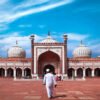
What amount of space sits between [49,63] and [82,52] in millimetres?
10626

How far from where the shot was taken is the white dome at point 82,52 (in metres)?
64.0

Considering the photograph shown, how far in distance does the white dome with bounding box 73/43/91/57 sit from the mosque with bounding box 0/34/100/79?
5246 millimetres

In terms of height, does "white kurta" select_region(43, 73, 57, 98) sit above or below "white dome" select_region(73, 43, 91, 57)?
below

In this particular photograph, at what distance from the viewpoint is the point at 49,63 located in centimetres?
5612

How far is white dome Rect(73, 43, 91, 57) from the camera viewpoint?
210 ft

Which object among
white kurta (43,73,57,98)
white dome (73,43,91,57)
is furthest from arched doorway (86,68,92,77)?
white kurta (43,73,57,98)

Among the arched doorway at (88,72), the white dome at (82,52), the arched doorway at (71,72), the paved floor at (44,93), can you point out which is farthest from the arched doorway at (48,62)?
the paved floor at (44,93)

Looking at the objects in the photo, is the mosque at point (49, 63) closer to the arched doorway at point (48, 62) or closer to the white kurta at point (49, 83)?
the arched doorway at point (48, 62)

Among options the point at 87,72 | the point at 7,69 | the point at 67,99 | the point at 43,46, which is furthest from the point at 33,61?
the point at 67,99

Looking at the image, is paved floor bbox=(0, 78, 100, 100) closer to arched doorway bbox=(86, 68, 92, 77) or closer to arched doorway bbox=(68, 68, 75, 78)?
arched doorway bbox=(68, 68, 75, 78)

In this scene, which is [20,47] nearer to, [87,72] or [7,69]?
[7,69]

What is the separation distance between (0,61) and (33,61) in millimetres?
7134

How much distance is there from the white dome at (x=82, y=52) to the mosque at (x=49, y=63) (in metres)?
5.25

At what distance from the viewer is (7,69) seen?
5716 cm
